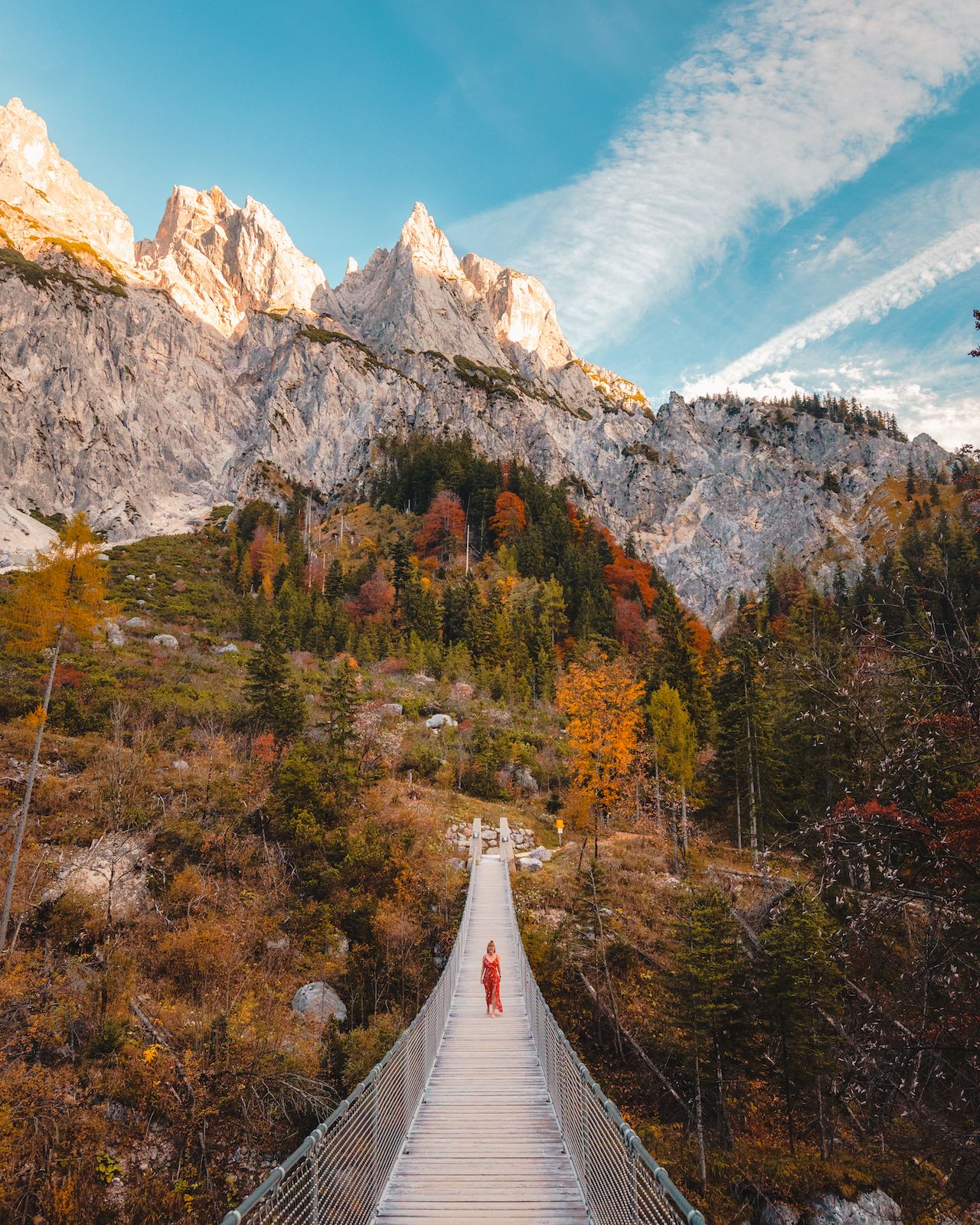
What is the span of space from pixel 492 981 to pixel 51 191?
184 metres

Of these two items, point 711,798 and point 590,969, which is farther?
point 711,798

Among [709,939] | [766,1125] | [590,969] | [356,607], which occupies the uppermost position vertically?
[356,607]

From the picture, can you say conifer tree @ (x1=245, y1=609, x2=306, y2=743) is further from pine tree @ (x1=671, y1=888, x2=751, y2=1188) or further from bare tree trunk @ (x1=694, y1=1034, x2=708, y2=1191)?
bare tree trunk @ (x1=694, y1=1034, x2=708, y2=1191)

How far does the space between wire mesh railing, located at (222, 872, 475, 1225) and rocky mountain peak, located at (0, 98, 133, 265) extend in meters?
160

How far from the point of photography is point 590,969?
19219 mm

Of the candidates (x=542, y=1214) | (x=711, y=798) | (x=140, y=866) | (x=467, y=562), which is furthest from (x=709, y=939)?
(x=467, y=562)

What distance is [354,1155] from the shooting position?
6.36 meters

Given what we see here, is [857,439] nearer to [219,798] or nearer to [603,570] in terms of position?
[603,570]

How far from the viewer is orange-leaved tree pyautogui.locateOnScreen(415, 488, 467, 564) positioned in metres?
68.1

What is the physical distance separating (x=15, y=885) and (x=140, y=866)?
3.07 meters

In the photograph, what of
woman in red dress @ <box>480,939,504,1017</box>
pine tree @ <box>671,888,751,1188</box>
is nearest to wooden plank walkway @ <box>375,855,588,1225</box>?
woman in red dress @ <box>480,939,504,1017</box>

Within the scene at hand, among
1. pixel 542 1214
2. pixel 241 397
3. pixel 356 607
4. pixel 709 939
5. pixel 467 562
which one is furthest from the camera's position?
pixel 241 397

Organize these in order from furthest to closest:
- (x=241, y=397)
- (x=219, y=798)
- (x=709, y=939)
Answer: (x=241, y=397)
(x=219, y=798)
(x=709, y=939)

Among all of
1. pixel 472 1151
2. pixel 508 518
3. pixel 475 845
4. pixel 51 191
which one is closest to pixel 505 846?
pixel 475 845
